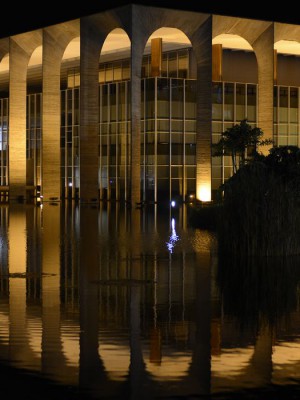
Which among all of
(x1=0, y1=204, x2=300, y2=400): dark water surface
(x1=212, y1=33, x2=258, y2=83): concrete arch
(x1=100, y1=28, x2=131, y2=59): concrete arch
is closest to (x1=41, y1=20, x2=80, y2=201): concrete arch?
(x1=100, y1=28, x2=131, y2=59): concrete arch

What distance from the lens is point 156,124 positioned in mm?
52750

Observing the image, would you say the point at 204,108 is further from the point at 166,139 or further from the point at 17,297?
the point at 17,297

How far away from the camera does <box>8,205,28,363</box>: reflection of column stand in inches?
322

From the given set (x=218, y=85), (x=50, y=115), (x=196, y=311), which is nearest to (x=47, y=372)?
(x=196, y=311)

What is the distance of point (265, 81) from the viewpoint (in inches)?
1873

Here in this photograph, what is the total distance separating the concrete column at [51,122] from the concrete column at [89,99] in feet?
12.5

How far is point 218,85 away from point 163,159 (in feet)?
19.1

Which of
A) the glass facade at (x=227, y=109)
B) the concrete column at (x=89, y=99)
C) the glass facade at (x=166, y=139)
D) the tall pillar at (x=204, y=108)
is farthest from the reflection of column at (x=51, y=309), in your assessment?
the glass facade at (x=227, y=109)

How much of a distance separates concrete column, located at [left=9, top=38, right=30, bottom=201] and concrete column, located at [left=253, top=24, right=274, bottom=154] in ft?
46.6

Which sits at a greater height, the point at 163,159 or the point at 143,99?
the point at 143,99

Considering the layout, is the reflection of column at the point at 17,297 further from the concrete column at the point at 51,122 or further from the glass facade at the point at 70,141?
the glass facade at the point at 70,141

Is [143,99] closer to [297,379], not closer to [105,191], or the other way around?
Answer: [105,191]

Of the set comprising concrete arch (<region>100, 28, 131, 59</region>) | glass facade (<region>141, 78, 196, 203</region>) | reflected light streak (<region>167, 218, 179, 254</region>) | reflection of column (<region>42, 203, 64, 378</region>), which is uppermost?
concrete arch (<region>100, 28, 131, 59</region>)

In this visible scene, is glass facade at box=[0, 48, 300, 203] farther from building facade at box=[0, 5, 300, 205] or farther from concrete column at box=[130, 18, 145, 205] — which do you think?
concrete column at box=[130, 18, 145, 205]
